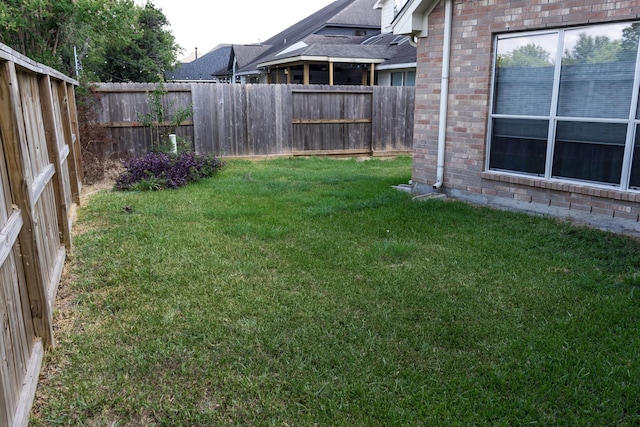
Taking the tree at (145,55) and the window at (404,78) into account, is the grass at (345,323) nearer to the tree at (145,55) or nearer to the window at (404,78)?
the window at (404,78)

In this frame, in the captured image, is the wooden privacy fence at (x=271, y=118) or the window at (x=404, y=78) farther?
the window at (x=404, y=78)

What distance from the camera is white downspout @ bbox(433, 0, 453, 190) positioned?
7.53 meters

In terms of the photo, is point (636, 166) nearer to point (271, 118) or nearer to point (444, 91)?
point (444, 91)

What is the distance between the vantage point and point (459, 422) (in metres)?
2.72

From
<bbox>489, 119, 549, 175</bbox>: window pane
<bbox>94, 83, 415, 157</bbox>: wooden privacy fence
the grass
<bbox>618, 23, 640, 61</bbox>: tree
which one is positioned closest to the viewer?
the grass

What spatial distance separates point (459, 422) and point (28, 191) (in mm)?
2786

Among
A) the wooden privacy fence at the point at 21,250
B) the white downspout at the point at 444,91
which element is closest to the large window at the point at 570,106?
the white downspout at the point at 444,91

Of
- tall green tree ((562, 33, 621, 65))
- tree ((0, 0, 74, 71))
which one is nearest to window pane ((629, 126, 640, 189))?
tall green tree ((562, 33, 621, 65))

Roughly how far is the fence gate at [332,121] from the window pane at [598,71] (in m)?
7.89

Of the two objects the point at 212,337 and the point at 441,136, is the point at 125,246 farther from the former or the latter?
the point at 441,136

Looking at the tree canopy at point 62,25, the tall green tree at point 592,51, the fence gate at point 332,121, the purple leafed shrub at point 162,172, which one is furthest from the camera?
the fence gate at point 332,121

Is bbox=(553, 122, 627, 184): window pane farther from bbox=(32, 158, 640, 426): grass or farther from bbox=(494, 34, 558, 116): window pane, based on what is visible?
bbox=(32, 158, 640, 426): grass

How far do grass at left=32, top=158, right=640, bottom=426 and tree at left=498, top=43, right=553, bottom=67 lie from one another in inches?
78.9

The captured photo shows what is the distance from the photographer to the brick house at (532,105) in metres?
5.89
